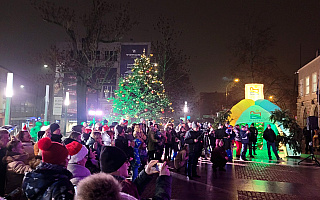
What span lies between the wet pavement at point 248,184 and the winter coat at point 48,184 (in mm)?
5192

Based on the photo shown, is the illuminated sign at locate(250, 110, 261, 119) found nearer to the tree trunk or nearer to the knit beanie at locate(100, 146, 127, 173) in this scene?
the tree trunk

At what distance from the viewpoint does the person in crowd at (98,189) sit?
1786 millimetres

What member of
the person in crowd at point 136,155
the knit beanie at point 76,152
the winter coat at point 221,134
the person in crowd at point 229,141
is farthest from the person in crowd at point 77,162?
the person in crowd at point 229,141

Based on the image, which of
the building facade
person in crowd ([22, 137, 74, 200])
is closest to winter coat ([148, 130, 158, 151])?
person in crowd ([22, 137, 74, 200])

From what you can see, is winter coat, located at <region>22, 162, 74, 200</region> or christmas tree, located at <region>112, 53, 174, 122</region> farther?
christmas tree, located at <region>112, 53, 174, 122</region>

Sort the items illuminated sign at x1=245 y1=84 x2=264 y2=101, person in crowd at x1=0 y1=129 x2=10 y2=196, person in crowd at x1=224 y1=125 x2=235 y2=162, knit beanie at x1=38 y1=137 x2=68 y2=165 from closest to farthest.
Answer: knit beanie at x1=38 y1=137 x2=68 y2=165 < person in crowd at x1=0 y1=129 x2=10 y2=196 < person in crowd at x1=224 y1=125 x2=235 y2=162 < illuminated sign at x1=245 y1=84 x2=264 y2=101

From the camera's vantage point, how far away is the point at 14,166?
471cm

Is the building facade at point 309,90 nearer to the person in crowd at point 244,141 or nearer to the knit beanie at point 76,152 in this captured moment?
the person in crowd at point 244,141

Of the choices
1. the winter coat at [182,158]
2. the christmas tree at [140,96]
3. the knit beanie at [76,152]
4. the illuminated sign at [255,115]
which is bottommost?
the winter coat at [182,158]

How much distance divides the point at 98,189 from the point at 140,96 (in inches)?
863

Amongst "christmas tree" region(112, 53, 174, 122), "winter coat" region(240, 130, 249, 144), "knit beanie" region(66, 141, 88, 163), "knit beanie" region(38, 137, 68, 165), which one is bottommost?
"winter coat" region(240, 130, 249, 144)

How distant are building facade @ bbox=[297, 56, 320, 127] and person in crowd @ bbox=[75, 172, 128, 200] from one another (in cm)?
3198

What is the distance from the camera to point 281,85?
33.4 m

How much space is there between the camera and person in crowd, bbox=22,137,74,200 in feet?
8.39
